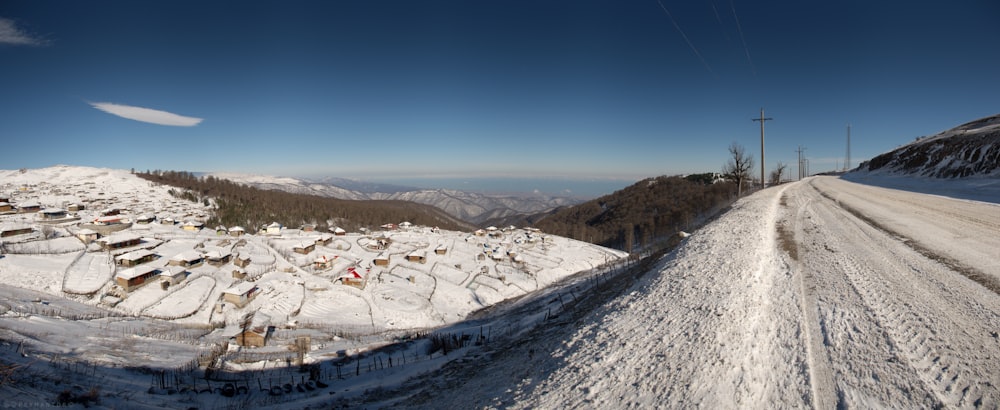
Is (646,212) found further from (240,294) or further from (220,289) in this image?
(220,289)

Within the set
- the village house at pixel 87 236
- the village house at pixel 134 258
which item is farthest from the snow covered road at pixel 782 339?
the village house at pixel 87 236

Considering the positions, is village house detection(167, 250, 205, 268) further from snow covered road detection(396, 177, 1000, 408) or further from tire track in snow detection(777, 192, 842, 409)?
tire track in snow detection(777, 192, 842, 409)

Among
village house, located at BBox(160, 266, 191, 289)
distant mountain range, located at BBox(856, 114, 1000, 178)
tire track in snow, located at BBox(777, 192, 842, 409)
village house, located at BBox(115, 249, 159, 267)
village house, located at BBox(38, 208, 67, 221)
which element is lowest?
village house, located at BBox(160, 266, 191, 289)

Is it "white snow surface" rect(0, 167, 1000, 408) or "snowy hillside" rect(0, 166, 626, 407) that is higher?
"white snow surface" rect(0, 167, 1000, 408)

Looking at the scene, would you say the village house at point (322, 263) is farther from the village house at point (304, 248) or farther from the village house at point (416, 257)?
the village house at point (416, 257)

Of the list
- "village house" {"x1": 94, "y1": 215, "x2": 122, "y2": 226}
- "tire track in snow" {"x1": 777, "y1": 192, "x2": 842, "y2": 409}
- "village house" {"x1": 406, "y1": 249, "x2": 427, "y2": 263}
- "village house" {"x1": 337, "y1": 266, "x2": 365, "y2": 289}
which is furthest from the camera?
"village house" {"x1": 94, "y1": 215, "x2": 122, "y2": 226}

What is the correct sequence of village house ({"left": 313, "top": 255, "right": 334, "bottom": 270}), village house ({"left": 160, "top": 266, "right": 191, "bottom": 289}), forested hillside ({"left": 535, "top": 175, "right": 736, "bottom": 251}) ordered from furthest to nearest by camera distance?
1. forested hillside ({"left": 535, "top": 175, "right": 736, "bottom": 251})
2. village house ({"left": 313, "top": 255, "right": 334, "bottom": 270})
3. village house ({"left": 160, "top": 266, "right": 191, "bottom": 289})

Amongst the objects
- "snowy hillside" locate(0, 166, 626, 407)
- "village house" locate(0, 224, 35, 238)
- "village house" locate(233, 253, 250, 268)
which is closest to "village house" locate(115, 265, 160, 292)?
"snowy hillside" locate(0, 166, 626, 407)
